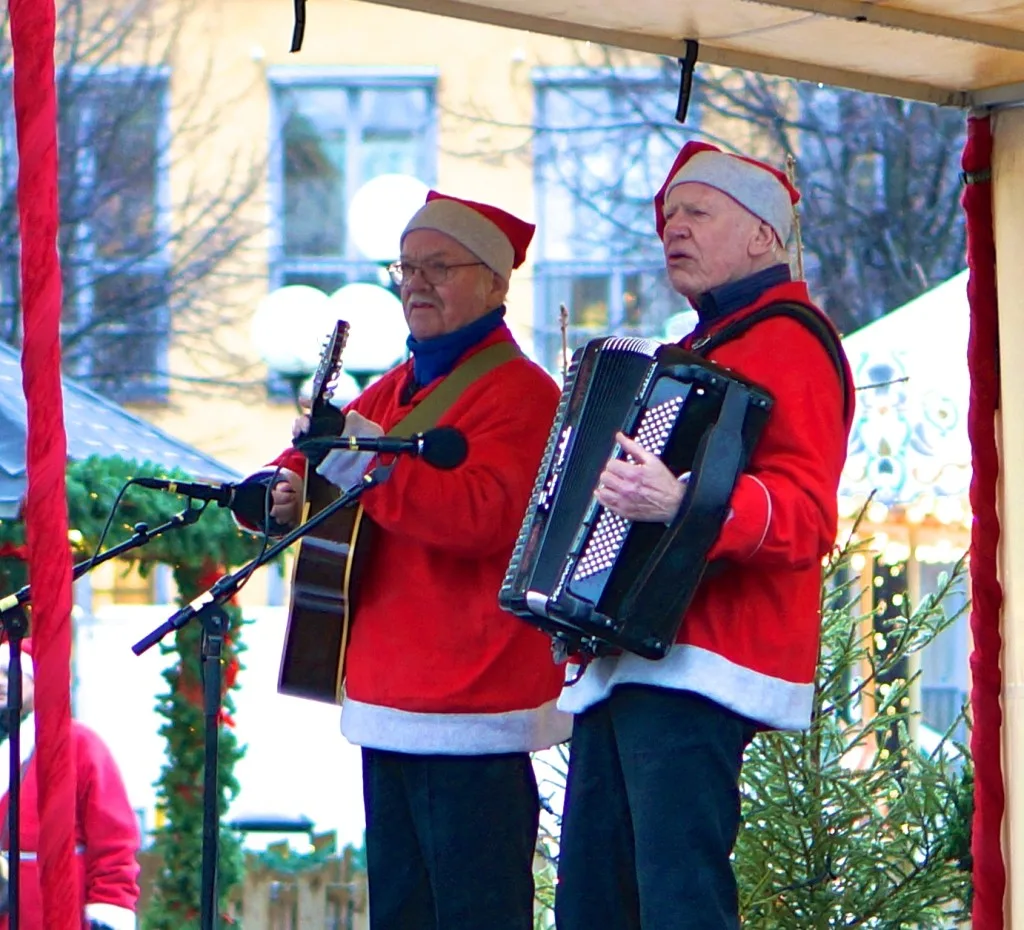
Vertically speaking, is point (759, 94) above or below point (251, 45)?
below

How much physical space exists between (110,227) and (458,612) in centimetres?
1325

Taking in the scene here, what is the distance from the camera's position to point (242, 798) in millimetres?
10758

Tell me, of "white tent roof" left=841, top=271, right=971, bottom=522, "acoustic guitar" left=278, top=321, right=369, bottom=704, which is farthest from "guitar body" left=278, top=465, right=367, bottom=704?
"white tent roof" left=841, top=271, right=971, bottom=522

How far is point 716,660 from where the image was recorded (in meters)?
3.13

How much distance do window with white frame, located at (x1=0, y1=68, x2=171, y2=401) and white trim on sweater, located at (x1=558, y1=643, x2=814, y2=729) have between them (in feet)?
40.0

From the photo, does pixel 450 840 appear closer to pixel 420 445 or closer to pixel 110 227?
pixel 420 445

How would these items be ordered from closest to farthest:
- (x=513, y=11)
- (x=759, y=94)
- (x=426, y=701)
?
(x=426, y=701), (x=513, y=11), (x=759, y=94)

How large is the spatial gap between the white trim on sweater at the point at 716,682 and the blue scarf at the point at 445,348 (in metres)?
0.85

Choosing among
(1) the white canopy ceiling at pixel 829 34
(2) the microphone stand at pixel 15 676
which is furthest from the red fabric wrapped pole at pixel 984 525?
(2) the microphone stand at pixel 15 676

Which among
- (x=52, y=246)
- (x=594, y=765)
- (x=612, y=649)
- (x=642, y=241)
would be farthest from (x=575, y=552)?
(x=642, y=241)

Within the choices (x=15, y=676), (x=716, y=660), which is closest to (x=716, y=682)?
(x=716, y=660)

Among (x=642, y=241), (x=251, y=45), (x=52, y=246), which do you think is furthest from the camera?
(x=251, y=45)

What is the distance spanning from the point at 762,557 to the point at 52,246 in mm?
1228

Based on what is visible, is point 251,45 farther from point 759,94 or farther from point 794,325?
point 794,325
